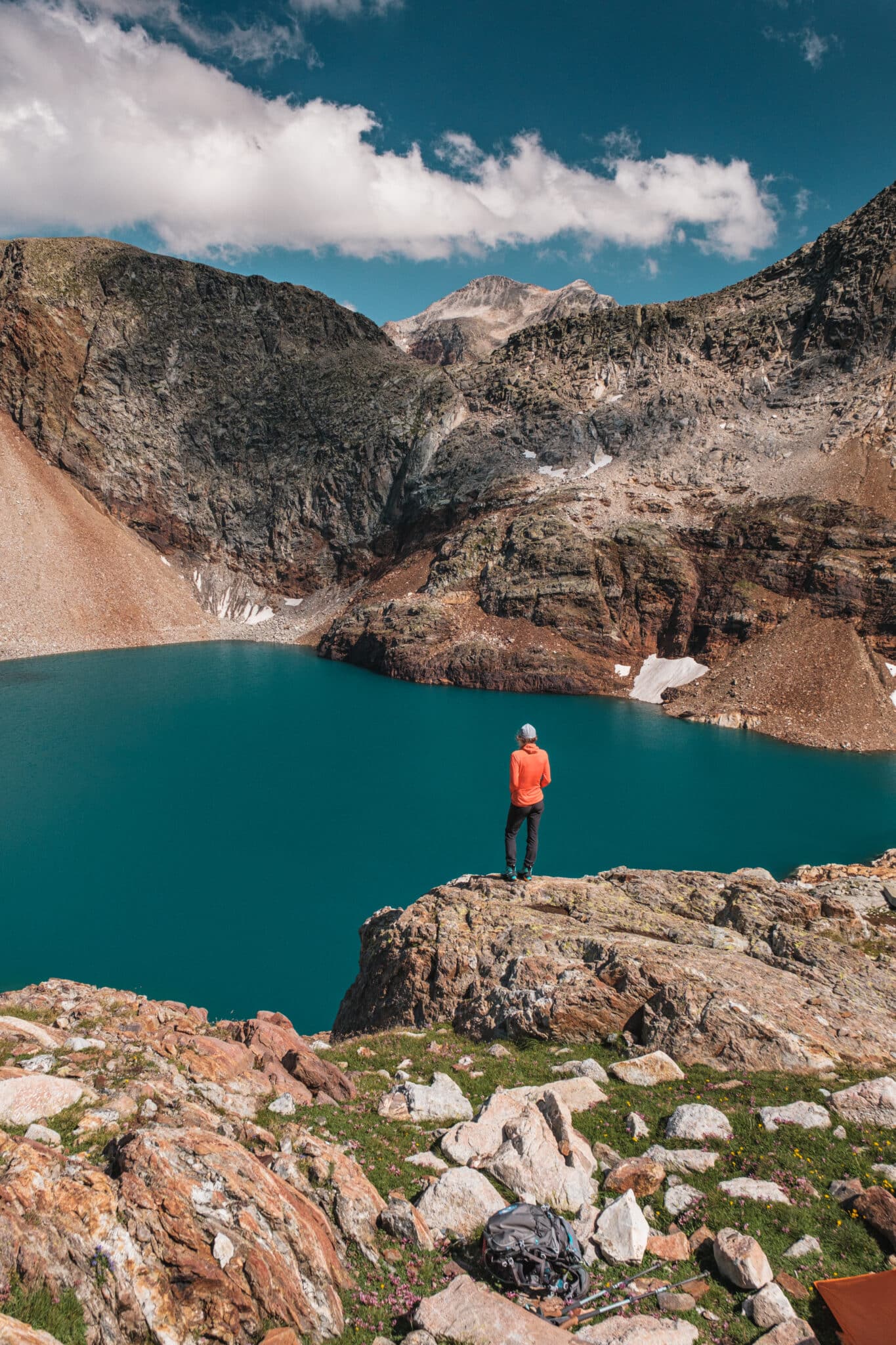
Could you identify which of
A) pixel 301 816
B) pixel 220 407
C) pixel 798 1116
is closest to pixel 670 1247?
pixel 798 1116

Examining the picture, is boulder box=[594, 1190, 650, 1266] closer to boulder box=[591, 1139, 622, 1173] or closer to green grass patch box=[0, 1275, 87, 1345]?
boulder box=[591, 1139, 622, 1173]

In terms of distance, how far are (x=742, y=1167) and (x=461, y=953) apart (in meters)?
6.97

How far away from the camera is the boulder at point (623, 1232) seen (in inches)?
226

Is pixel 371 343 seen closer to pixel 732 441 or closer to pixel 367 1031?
pixel 732 441

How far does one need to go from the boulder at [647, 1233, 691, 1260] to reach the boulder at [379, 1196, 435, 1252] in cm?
196

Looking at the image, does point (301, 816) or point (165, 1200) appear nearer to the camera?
point (165, 1200)

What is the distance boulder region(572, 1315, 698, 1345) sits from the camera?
485cm

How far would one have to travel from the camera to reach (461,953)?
13.3 m

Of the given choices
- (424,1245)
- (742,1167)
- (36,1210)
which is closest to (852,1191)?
(742,1167)

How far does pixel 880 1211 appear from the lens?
5.93 m

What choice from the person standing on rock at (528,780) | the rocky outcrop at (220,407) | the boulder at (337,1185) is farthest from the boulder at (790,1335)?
the rocky outcrop at (220,407)

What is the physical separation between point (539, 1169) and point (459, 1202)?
94 cm

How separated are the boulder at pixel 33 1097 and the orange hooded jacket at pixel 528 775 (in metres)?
9.08

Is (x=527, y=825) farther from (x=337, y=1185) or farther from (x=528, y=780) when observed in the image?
(x=337, y=1185)
